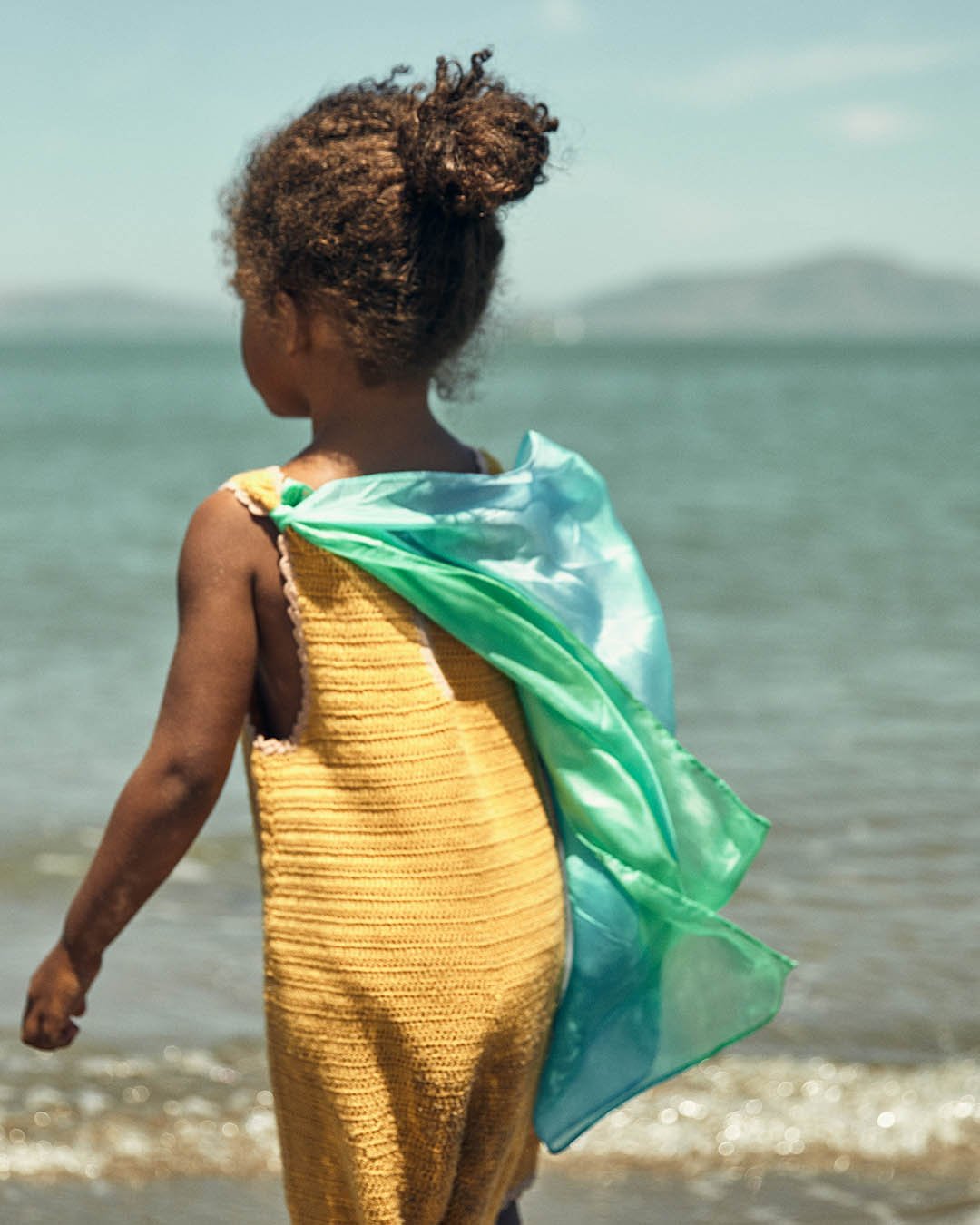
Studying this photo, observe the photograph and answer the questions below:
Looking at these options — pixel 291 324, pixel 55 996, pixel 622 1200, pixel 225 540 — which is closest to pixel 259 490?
pixel 225 540

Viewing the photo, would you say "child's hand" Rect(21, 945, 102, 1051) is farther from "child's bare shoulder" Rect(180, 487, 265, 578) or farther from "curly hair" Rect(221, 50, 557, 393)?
"curly hair" Rect(221, 50, 557, 393)

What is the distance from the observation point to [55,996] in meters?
1.90

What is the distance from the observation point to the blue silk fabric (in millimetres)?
1808

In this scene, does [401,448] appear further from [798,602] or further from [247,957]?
[798,602]

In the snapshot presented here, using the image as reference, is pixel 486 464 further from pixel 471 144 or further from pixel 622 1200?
pixel 622 1200

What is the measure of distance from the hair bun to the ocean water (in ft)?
1.16

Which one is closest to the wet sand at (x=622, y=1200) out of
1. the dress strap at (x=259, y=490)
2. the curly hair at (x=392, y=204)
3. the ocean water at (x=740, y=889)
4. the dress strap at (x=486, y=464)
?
the ocean water at (x=740, y=889)

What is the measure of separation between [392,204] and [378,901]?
30.1 inches

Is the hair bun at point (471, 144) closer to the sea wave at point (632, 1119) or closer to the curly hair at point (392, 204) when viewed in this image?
the curly hair at point (392, 204)

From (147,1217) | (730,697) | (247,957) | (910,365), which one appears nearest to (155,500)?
(730,697)

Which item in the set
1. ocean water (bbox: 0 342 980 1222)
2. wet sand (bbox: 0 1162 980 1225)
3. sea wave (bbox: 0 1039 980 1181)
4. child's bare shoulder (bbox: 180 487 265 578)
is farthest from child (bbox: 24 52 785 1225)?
sea wave (bbox: 0 1039 980 1181)

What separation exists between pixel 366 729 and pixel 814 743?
532cm

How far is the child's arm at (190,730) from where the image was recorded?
69.0 inches

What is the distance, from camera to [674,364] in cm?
7625
